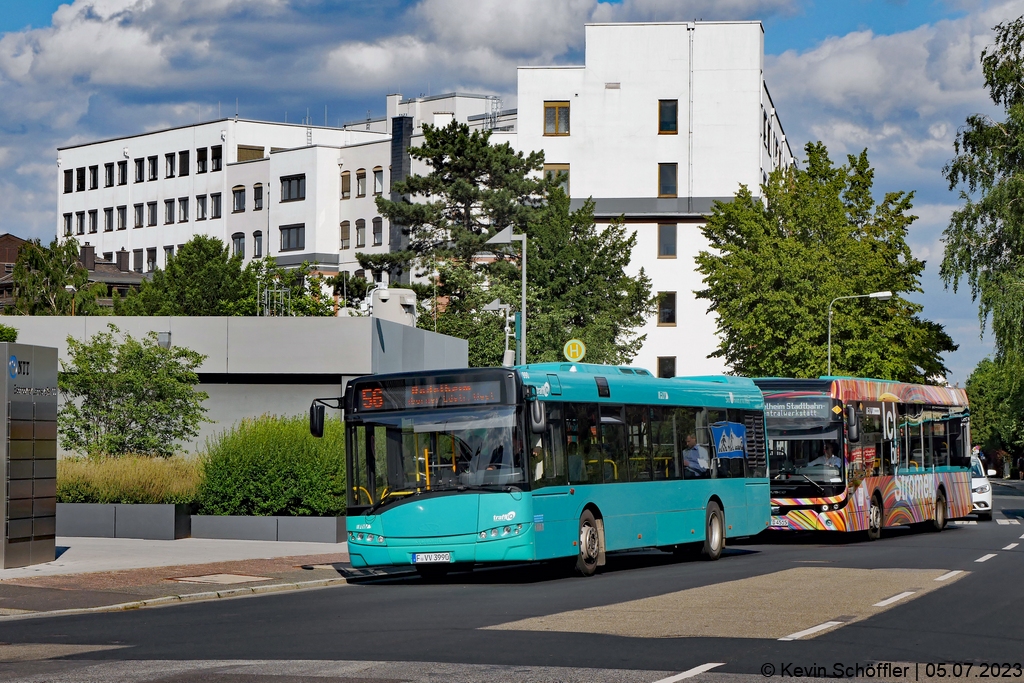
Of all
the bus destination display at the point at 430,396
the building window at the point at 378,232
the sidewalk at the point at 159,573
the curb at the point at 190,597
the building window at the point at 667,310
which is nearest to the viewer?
the curb at the point at 190,597

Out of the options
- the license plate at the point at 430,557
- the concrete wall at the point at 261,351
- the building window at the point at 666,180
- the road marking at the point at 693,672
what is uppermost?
the building window at the point at 666,180

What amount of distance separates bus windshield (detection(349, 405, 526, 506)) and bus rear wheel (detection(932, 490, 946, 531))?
54.0ft

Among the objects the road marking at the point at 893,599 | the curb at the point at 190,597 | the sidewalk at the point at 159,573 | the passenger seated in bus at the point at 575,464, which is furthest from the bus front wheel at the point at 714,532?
the road marking at the point at 893,599

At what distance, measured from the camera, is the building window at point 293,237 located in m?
96.8

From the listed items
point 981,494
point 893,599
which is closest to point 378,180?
point 981,494

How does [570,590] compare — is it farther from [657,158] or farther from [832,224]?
[657,158]

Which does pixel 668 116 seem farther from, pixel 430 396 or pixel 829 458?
pixel 430 396

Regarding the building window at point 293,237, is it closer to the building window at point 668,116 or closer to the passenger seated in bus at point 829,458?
the building window at point 668,116

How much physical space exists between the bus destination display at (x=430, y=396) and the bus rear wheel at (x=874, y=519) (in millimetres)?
11730

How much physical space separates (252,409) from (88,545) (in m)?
11.3

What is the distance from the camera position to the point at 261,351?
34.4 meters

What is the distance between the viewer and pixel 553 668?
33.1 ft

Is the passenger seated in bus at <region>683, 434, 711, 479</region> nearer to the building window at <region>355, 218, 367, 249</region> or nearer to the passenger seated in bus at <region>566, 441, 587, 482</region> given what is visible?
the passenger seated in bus at <region>566, 441, 587, 482</region>

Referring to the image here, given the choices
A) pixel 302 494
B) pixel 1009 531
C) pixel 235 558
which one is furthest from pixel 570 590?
pixel 1009 531
